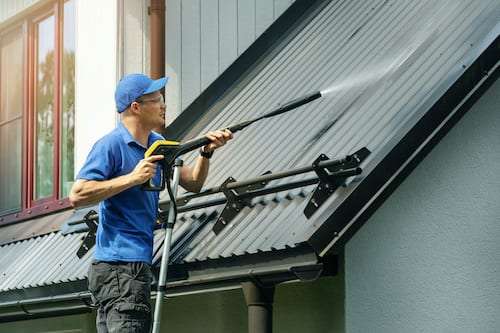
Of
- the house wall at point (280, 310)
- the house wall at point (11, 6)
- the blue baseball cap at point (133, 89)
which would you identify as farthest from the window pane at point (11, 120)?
the blue baseball cap at point (133, 89)

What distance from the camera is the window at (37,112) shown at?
11.6m

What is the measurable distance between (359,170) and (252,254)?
0.78 metres

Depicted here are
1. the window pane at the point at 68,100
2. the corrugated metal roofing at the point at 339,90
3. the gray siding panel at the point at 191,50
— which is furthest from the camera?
the window pane at the point at 68,100

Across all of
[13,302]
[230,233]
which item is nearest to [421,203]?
[230,233]

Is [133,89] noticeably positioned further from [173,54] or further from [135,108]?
[173,54]

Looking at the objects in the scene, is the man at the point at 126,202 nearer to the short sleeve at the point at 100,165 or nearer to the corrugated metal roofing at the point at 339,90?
the short sleeve at the point at 100,165

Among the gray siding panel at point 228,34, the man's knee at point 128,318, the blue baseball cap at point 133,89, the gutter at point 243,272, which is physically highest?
the gray siding panel at point 228,34

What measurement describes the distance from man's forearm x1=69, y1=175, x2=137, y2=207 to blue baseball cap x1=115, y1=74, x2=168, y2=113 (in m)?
0.48

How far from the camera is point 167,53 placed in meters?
10.5

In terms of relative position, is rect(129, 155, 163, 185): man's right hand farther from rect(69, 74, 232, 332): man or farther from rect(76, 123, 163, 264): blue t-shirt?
rect(76, 123, 163, 264): blue t-shirt

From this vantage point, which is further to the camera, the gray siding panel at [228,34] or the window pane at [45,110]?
the window pane at [45,110]

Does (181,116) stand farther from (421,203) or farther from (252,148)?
(421,203)

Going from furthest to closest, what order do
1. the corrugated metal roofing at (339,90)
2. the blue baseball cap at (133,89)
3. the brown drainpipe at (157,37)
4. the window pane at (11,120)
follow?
the window pane at (11,120) → the brown drainpipe at (157,37) → the blue baseball cap at (133,89) → the corrugated metal roofing at (339,90)

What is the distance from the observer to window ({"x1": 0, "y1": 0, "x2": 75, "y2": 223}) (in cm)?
1164
